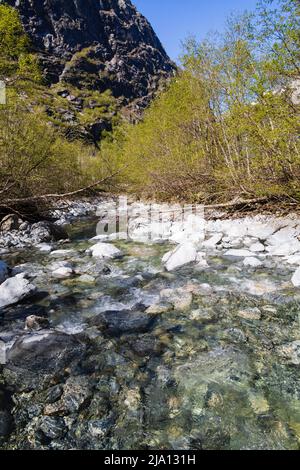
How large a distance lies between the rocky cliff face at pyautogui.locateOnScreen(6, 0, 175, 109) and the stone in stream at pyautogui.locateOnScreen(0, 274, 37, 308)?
4254 inches

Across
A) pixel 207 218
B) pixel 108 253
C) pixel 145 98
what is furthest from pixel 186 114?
pixel 145 98

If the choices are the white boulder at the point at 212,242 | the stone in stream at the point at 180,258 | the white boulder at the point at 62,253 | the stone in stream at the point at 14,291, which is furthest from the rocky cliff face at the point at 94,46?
the stone in stream at the point at 14,291

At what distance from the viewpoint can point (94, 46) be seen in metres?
124

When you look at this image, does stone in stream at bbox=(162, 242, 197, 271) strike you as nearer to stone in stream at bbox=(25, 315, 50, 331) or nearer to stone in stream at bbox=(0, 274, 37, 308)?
stone in stream at bbox=(0, 274, 37, 308)

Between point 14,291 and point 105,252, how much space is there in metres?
3.14

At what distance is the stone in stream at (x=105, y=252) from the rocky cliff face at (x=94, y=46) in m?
106

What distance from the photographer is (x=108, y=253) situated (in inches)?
315

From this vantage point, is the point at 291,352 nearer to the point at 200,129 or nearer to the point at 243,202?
the point at 243,202

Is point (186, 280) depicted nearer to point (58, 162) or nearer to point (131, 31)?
point (58, 162)

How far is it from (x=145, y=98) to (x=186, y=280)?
437ft

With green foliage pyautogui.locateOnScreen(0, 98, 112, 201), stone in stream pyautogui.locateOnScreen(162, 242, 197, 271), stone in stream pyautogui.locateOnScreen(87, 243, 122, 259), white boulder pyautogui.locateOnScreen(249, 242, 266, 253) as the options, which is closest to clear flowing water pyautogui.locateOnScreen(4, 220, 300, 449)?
stone in stream pyautogui.locateOnScreen(162, 242, 197, 271)

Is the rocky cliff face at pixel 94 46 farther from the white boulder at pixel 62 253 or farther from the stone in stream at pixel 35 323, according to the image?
→ the stone in stream at pixel 35 323

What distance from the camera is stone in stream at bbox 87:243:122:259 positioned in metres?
7.91

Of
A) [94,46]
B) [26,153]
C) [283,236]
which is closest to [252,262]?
→ [283,236]
